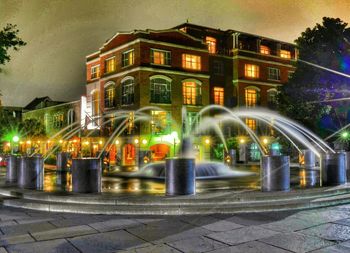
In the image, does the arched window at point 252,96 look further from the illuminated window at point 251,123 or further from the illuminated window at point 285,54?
the illuminated window at point 285,54

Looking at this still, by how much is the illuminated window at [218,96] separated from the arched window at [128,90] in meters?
13.3

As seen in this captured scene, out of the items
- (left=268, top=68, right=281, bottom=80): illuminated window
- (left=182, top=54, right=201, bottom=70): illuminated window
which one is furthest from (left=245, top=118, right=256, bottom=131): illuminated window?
(left=182, top=54, right=201, bottom=70): illuminated window

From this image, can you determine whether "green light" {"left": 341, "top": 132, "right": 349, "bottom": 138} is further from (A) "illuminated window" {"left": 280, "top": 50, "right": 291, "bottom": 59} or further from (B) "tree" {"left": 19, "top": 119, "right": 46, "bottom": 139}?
(B) "tree" {"left": 19, "top": 119, "right": 46, "bottom": 139}

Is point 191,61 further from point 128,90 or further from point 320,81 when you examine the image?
point 320,81

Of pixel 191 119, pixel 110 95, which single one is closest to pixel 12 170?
pixel 191 119

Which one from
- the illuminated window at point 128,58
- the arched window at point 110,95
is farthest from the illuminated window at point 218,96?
the arched window at point 110,95

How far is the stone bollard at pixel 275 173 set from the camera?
1292cm

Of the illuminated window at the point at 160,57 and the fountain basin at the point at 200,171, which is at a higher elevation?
the illuminated window at the point at 160,57

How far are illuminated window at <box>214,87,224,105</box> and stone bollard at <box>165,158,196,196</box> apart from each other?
44.4 m

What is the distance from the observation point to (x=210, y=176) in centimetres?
1928

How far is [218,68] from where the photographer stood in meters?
56.7

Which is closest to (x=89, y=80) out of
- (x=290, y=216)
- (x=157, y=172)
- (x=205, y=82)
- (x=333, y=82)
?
(x=205, y=82)

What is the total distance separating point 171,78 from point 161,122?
5982 millimetres

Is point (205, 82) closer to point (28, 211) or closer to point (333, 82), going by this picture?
point (333, 82)
